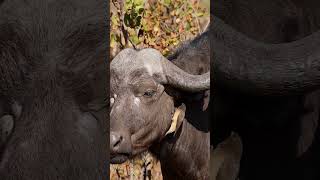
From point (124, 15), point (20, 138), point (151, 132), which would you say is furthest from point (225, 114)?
point (20, 138)

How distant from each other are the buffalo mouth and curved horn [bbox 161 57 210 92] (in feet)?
0.63

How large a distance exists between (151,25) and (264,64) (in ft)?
0.94

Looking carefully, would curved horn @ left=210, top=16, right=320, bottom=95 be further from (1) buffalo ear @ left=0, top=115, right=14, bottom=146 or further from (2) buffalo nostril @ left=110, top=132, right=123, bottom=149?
(1) buffalo ear @ left=0, top=115, right=14, bottom=146

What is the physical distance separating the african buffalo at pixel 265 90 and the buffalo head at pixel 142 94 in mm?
103

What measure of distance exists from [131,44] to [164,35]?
3.1 inches

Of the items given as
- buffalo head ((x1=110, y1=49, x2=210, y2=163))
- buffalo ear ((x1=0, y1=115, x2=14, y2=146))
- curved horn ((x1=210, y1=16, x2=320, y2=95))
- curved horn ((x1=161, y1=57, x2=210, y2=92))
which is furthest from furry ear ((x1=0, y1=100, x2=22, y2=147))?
curved horn ((x1=210, y1=16, x2=320, y2=95))

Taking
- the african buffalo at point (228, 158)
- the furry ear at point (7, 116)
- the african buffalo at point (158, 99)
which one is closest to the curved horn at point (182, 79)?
the african buffalo at point (158, 99)

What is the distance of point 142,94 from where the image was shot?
5.34ft

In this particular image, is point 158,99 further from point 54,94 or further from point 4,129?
point 4,129

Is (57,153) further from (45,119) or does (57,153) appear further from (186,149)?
(186,149)

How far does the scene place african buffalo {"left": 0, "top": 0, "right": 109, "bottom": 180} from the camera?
1.58 meters

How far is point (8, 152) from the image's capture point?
158 cm

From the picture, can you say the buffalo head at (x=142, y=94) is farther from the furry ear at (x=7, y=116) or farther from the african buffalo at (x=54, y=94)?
the furry ear at (x=7, y=116)

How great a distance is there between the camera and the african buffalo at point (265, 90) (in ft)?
4.86
